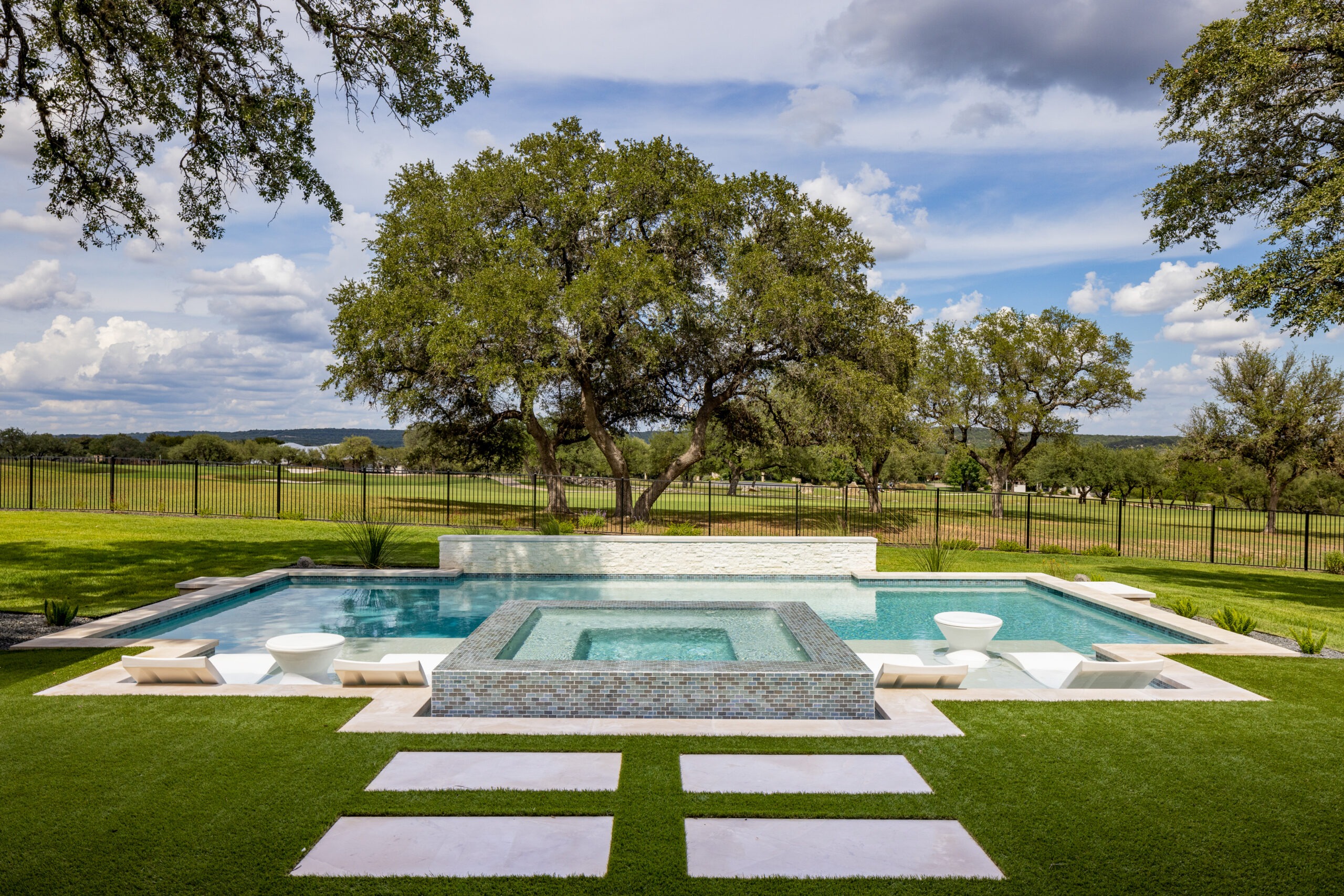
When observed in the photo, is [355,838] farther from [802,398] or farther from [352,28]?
[802,398]

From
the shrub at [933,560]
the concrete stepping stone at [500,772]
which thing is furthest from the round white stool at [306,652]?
the shrub at [933,560]

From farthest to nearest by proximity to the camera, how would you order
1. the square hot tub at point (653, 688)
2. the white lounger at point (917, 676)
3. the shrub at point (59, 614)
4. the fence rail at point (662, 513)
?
the fence rail at point (662, 513) → the shrub at point (59, 614) → the white lounger at point (917, 676) → the square hot tub at point (653, 688)

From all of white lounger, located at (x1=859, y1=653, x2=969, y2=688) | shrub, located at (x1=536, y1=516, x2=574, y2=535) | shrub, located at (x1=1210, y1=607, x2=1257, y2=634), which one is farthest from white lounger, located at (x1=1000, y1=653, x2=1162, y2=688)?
shrub, located at (x1=536, y1=516, x2=574, y2=535)

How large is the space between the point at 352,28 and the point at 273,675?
9339 mm

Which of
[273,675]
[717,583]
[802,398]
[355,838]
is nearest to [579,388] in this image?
[802,398]

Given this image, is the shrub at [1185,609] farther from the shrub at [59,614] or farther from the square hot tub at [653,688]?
the shrub at [59,614]

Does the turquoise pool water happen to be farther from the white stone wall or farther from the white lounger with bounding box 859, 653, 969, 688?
the white lounger with bounding box 859, 653, 969, 688

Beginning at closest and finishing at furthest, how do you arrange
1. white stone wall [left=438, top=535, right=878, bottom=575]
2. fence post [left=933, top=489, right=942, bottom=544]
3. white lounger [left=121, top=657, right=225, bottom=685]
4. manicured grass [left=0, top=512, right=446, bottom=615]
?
1. white lounger [left=121, top=657, right=225, bottom=685]
2. manicured grass [left=0, top=512, right=446, bottom=615]
3. white stone wall [left=438, top=535, right=878, bottom=575]
4. fence post [left=933, top=489, right=942, bottom=544]

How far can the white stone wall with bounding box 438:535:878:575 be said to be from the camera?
14.0 m

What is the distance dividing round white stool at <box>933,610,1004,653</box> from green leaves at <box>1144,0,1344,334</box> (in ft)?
26.2

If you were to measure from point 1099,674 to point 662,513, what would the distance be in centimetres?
1924

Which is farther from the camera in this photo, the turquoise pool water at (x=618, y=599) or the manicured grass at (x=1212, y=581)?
the manicured grass at (x=1212, y=581)

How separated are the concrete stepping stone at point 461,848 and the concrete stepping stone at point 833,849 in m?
0.58

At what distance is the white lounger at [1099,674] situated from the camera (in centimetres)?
691
